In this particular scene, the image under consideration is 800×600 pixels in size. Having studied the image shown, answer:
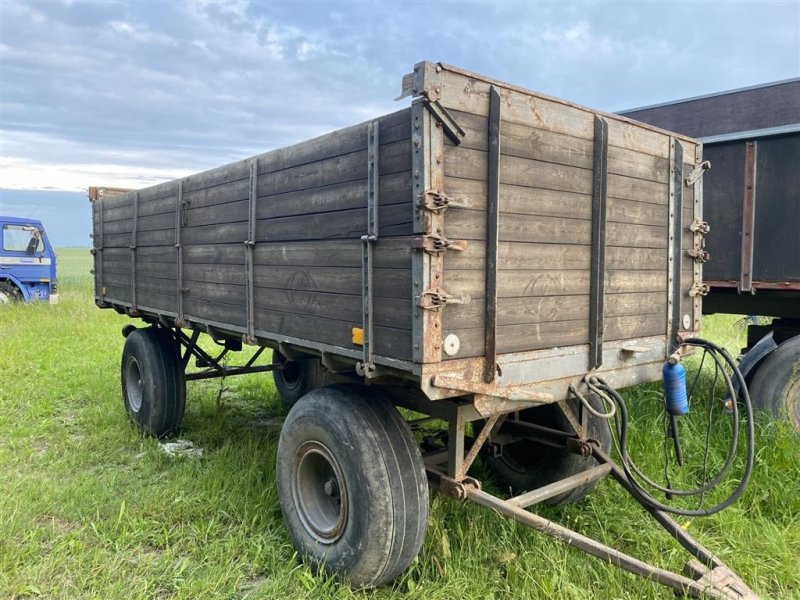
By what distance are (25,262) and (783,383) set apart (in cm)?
1598

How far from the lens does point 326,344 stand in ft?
10.2

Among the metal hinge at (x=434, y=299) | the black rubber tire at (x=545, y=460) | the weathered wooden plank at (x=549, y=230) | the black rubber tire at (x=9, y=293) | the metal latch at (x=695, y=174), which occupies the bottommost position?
the black rubber tire at (x=545, y=460)

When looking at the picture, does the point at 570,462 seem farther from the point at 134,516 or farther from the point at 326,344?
the point at 134,516

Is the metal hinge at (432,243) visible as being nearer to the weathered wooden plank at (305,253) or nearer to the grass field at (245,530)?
the weathered wooden plank at (305,253)

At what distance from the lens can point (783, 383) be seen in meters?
4.67

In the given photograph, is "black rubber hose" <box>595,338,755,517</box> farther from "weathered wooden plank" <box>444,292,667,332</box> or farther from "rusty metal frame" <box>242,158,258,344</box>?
"rusty metal frame" <box>242,158,258,344</box>

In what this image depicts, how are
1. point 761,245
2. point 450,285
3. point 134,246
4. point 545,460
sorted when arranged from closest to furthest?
point 450,285 < point 545,460 < point 761,245 < point 134,246

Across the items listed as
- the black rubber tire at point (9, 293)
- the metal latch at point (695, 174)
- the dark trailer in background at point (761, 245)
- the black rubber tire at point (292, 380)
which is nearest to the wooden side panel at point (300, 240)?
the black rubber tire at point (292, 380)

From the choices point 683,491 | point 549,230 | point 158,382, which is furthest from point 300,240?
point 158,382

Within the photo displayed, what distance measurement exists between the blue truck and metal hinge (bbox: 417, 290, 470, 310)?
1507cm

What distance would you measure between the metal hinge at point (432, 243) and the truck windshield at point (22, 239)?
15237 mm

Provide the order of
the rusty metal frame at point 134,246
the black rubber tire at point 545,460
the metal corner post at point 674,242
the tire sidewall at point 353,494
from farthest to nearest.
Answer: the rusty metal frame at point 134,246
the black rubber tire at point 545,460
the metal corner post at point 674,242
the tire sidewall at point 353,494

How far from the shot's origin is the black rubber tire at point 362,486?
283 cm

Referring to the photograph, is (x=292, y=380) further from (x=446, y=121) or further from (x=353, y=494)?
(x=446, y=121)
